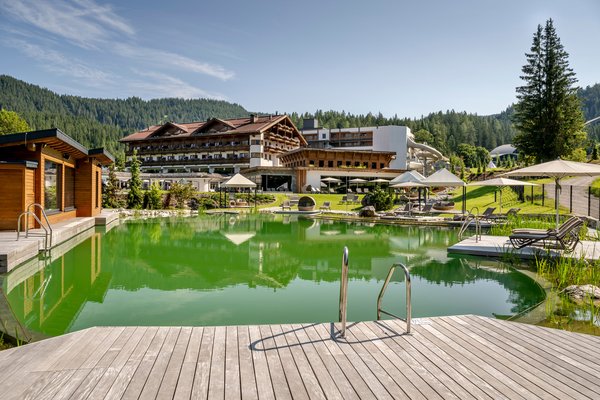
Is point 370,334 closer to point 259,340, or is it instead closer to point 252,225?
point 259,340

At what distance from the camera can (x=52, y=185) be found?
14766 millimetres

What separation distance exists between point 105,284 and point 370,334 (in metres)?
6.10

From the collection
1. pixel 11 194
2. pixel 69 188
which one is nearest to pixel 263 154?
pixel 69 188

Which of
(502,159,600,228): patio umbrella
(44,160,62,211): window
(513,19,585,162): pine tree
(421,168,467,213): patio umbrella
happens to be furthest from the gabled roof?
(502,159,600,228): patio umbrella

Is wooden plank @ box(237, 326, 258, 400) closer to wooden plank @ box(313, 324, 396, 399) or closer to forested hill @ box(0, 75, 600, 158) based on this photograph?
wooden plank @ box(313, 324, 396, 399)

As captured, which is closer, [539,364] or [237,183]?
[539,364]

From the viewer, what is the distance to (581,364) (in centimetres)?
350

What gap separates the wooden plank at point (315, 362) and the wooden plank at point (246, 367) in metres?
0.44

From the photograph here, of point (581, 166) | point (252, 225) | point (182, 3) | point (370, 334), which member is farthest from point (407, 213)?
point (370, 334)

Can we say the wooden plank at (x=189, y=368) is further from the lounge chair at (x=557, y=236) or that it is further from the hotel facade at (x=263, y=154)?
the hotel facade at (x=263, y=154)

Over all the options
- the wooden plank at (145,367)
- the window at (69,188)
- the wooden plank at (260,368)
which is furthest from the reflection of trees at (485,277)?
the window at (69,188)

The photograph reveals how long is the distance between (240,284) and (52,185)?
1073cm

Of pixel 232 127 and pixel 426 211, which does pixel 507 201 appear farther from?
pixel 232 127

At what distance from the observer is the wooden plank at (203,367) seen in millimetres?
2852
